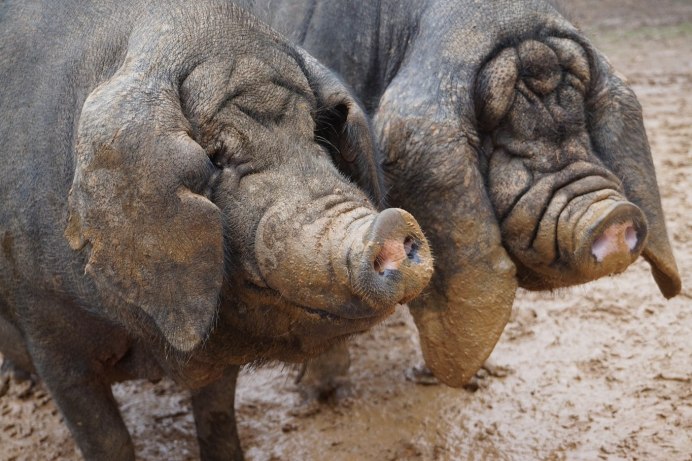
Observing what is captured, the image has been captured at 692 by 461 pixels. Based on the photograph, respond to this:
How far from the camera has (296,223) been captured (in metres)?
2.74

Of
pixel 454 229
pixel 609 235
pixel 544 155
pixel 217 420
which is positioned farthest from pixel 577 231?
pixel 217 420

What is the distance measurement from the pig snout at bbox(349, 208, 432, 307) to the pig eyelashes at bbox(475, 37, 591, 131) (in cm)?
120

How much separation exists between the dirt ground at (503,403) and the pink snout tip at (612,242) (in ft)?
3.46

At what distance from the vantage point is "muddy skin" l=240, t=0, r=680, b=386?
3.64 m

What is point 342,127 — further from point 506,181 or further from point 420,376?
point 420,376

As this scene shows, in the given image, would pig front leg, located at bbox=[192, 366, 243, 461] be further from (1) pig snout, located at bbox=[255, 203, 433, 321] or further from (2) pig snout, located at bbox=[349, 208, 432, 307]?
(2) pig snout, located at bbox=[349, 208, 432, 307]

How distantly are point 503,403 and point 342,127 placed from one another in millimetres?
2082

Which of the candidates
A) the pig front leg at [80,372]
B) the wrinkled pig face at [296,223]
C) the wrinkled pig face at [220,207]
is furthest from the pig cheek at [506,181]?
the pig front leg at [80,372]

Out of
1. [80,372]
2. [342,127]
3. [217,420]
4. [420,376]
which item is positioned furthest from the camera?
[420,376]

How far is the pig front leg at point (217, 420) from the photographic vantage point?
4184 mm

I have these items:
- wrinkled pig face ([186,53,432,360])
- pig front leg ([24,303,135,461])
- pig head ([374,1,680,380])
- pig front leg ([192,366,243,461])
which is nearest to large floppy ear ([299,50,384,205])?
wrinkled pig face ([186,53,432,360])

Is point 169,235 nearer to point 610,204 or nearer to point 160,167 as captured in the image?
point 160,167

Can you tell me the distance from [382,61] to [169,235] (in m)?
1.61

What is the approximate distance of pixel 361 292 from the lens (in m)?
2.61
